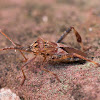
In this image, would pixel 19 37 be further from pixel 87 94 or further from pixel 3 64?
pixel 87 94

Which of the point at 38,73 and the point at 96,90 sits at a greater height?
the point at 96,90

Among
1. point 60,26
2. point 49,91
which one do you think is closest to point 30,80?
point 49,91

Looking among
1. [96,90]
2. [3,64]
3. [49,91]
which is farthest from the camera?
[3,64]

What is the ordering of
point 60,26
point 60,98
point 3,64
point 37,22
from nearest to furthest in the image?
point 60,98
point 3,64
point 60,26
point 37,22

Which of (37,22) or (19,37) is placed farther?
(37,22)

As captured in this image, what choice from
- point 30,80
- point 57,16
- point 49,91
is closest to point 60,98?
point 49,91

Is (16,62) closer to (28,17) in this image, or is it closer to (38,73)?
(38,73)
